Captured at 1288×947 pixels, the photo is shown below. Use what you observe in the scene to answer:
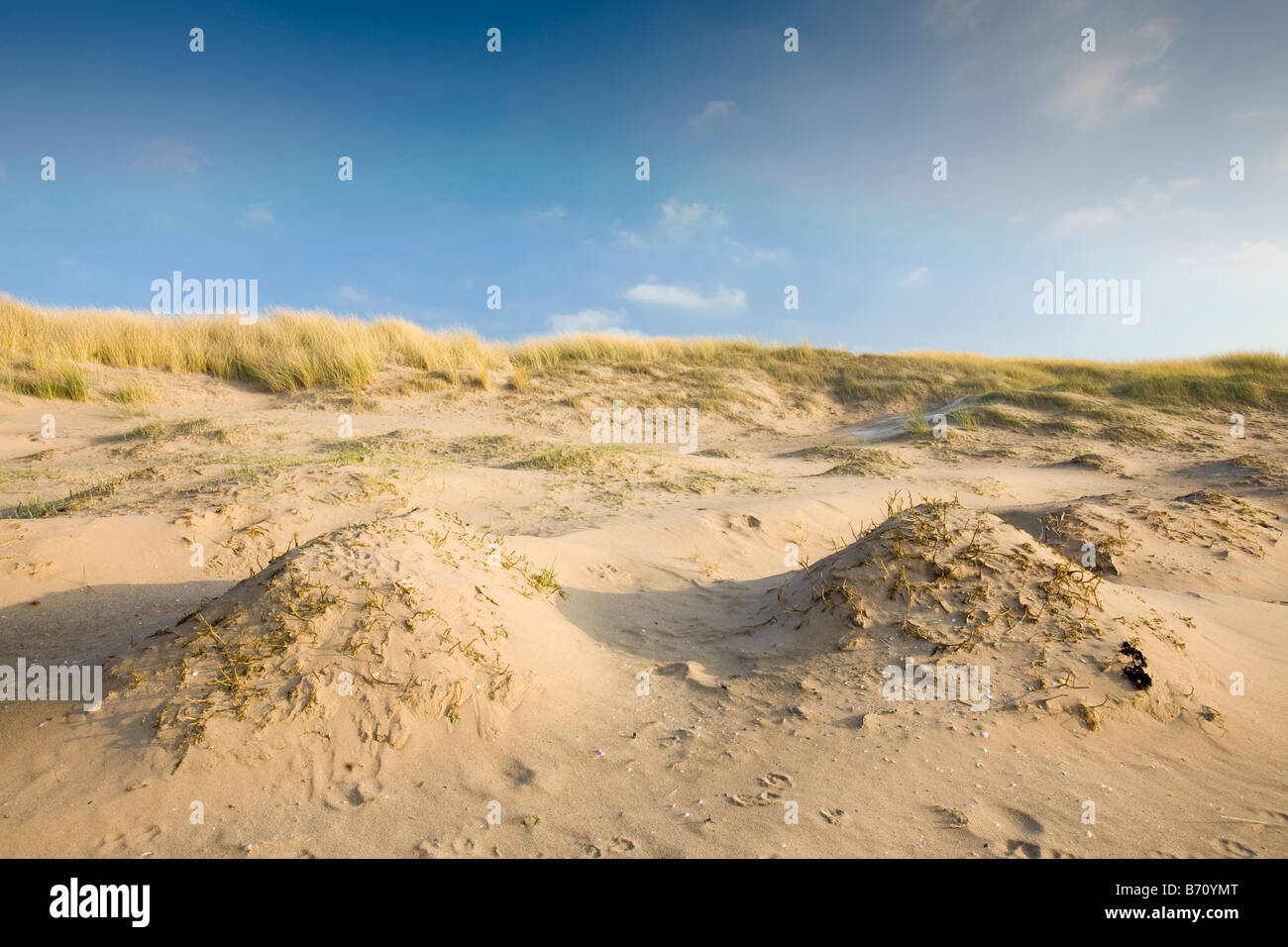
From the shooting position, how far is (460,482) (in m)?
8.01

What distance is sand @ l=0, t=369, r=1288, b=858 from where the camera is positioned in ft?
8.93

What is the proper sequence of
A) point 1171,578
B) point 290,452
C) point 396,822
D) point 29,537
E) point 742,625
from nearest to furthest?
point 396,822, point 742,625, point 29,537, point 1171,578, point 290,452

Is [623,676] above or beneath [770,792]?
above

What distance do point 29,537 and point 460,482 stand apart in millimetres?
3657

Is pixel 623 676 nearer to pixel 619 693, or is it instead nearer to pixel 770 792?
pixel 619 693

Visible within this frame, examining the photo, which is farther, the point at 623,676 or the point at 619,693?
the point at 623,676

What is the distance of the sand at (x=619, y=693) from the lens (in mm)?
2723

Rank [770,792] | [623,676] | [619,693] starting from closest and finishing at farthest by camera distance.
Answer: [770,792]
[619,693]
[623,676]

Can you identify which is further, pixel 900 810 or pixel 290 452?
pixel 290 452

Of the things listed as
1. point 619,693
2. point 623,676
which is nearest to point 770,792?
point 619,693

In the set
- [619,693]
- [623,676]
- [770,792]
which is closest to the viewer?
[770,792]

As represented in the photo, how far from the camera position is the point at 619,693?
3723 millimetres
